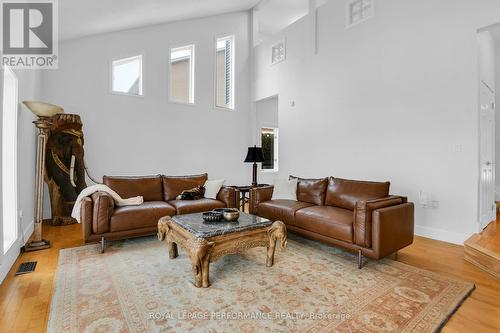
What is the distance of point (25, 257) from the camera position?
280cm

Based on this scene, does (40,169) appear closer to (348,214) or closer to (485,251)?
(348,214)

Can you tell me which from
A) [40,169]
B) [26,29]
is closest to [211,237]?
[40,169]

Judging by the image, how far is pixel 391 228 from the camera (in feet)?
8.43

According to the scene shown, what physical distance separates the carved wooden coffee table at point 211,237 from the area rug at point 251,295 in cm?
18

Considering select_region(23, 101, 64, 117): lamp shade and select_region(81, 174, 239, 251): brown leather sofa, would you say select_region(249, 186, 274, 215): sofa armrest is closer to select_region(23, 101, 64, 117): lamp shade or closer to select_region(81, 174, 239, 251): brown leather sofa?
select_region(81, 174, 239, 251): brown leather sofa

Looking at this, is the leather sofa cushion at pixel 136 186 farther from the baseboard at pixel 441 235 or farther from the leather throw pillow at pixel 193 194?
the baseboard at pixel 441 235

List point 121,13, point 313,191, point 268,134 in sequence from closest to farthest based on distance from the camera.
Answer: point 313,191 → point 121,13 → point 268,134

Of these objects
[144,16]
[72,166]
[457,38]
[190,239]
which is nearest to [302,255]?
[190,239]

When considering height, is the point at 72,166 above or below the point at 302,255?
above

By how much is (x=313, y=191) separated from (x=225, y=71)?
4.56 m

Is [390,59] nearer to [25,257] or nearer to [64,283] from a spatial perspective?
[64,283]

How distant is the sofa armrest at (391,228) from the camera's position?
2.46 metres

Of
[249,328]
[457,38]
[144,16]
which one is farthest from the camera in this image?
[144,16]

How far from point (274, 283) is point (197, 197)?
2.14 m
